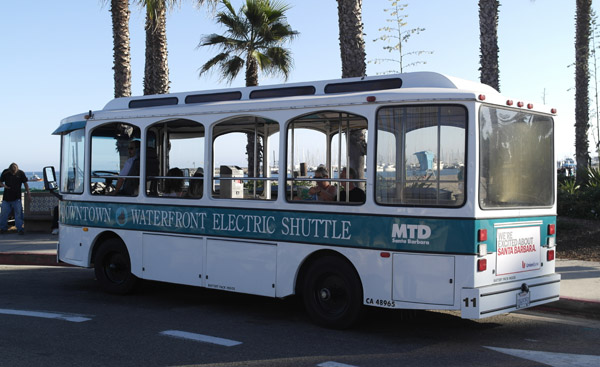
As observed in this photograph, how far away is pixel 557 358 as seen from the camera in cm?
633

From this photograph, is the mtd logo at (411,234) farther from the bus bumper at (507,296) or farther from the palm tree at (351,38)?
the palm tree at (351,38)

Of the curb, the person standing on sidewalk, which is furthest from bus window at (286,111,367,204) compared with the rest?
the person standing on sidewalk

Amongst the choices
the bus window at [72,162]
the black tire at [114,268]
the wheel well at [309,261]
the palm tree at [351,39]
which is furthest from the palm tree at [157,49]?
the wheel well at [309,261]

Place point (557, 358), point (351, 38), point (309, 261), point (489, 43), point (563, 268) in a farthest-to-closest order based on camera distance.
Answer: point (489, 43) < point (351, 38) < point (563, 268) < point (309, 261) < point (557, 358)

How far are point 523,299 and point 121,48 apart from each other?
13.4 metres

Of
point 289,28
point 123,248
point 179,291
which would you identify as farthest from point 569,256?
point 289,28

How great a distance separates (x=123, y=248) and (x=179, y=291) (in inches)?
47.0

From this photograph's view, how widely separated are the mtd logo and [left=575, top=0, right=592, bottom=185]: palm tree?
51.4 ft

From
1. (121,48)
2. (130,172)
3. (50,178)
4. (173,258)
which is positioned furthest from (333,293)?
(121,48)

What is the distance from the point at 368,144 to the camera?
7258 mm

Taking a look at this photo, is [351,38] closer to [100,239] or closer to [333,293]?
[100,239]

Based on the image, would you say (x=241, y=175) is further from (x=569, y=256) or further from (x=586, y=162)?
(x=586, y=162)

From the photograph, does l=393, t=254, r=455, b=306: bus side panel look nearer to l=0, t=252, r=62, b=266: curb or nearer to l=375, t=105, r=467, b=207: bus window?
l=375, t=105, r=467, b=207: bus window

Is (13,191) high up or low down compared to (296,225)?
up
